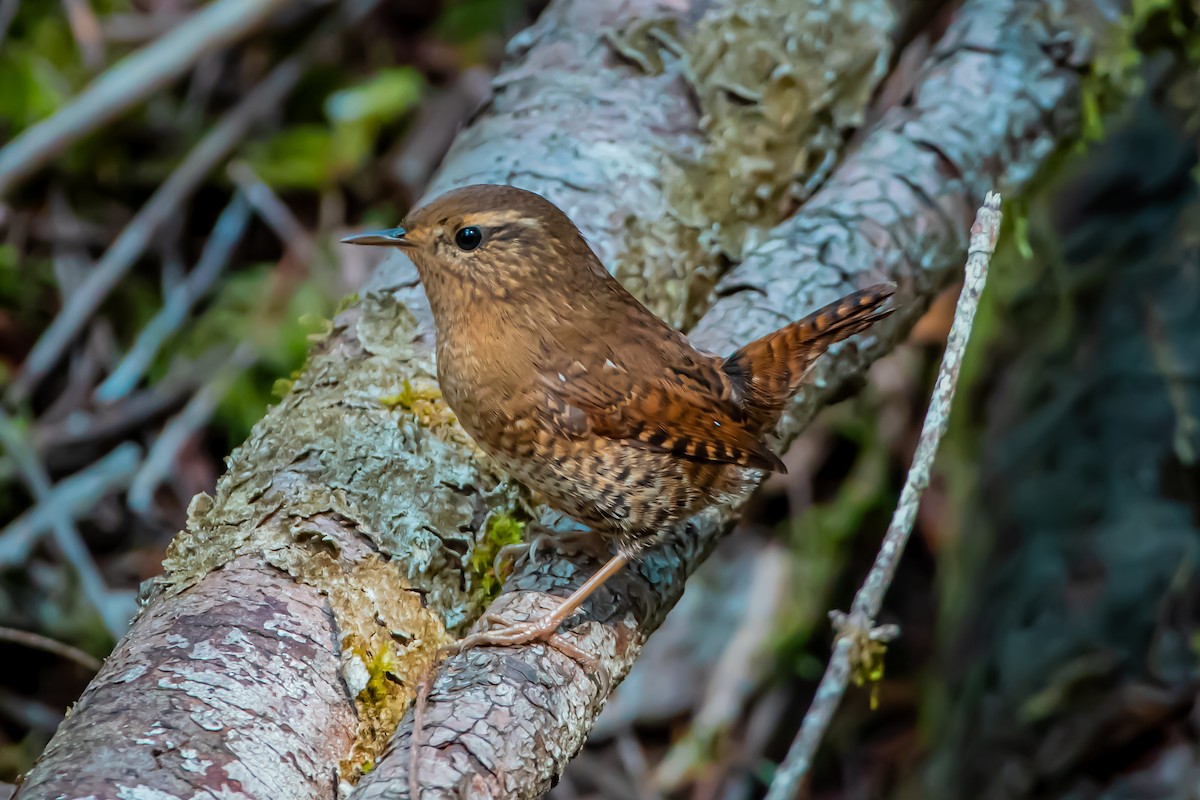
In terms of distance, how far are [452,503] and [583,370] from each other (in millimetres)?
363

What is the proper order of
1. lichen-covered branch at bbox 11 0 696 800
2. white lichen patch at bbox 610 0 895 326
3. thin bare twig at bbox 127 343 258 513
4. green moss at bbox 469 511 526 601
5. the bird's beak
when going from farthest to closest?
thin bare twig at bbox 127 343 258 513 < white lichen patch at bbox 610 0 895 326 < the bird's beak < green moss at bbox 469 511 526 601 < lichen-covered branch at bbox 11 0 696 800

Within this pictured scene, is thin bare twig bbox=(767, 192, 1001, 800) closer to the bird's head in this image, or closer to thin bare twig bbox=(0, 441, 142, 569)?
the bird's head

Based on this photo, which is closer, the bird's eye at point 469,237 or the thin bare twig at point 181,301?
the bird's eye at point 469,237

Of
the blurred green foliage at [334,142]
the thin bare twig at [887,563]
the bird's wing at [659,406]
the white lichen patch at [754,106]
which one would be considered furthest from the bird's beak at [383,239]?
the blurred green foliage at [334,142]

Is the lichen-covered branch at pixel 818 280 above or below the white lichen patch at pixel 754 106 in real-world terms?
below

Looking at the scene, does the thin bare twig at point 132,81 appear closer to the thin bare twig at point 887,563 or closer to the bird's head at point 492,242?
the bird's head at point 492,242

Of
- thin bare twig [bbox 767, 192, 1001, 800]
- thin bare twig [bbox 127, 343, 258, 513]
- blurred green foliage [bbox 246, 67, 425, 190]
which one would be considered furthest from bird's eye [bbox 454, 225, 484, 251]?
blurred green foliage [bbox 246, 67, 425, 190]

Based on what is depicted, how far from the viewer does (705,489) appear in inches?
89.4

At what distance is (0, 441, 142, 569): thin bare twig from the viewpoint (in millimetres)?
3500

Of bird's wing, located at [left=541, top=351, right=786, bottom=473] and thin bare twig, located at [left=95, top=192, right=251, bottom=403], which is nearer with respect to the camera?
bird's wing, located at [left=541, top=351, right=786, bottom=473]

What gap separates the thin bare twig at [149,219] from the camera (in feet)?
12.9

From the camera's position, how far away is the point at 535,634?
181cm

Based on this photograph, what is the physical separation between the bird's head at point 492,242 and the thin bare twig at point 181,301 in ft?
6.75

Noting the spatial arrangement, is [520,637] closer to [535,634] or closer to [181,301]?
[535,634]
